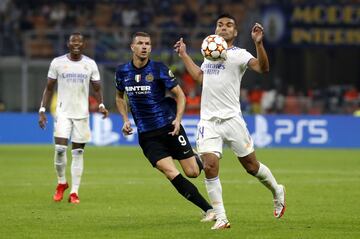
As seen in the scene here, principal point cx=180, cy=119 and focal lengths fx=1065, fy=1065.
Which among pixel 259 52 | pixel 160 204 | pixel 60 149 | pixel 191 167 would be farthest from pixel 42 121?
pixel 259 52

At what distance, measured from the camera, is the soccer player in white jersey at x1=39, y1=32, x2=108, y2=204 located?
16125mm

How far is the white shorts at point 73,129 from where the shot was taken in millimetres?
16156

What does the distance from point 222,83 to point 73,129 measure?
4.49 metres

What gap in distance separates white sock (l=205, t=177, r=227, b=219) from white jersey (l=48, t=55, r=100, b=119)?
15.2 feet

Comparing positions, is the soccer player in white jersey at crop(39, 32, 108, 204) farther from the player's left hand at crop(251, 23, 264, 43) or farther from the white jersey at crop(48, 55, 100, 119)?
the player's left hand at crop(251, 23, 264, 43)

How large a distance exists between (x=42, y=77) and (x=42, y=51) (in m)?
1.08

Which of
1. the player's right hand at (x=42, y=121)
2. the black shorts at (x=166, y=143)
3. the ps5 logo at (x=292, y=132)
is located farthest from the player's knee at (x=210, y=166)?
the ps5 logo at (x=292, y=132)

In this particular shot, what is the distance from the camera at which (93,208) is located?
14836 millimetres

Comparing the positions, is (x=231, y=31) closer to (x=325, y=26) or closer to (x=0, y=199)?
(x=0, y=199)

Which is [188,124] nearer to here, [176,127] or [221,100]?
[176,127]

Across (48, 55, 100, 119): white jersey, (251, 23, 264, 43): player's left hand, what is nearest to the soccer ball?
(251, 23, 264, 43): player's left hand

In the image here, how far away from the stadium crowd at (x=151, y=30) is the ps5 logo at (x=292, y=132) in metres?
2.45

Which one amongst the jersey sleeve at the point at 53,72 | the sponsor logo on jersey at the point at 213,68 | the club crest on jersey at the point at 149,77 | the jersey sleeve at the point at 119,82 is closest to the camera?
the sponsor logo on jersey at the point at 213,68

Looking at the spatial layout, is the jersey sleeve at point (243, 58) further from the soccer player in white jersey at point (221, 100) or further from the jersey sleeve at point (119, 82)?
the jersey sleeve at point (119, 82)
